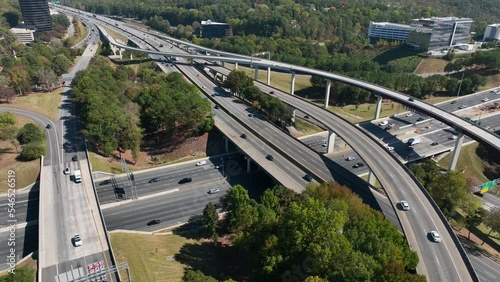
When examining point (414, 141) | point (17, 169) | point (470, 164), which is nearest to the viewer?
point (17, 169)

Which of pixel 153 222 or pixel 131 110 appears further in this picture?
pixel 131 110

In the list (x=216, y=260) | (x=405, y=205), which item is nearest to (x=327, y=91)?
(x=405, y=205)

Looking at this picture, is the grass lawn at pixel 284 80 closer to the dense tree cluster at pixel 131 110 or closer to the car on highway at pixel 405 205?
the dense tree cluster at pixel 131 110

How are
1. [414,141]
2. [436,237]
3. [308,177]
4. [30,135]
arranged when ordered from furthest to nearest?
[414,141], [30,135], [308,177], [436,237]

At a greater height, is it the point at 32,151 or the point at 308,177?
the point at 32,151

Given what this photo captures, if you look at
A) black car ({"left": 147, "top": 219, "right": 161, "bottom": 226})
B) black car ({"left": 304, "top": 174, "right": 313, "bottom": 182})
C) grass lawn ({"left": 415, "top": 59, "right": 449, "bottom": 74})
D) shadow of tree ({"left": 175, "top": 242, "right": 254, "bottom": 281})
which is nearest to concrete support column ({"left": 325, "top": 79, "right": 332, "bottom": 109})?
black car ({"left": 304, "top": 174, "right": 313, "bottom": 182})

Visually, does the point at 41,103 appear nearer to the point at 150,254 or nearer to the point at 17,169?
the point at 17,169
